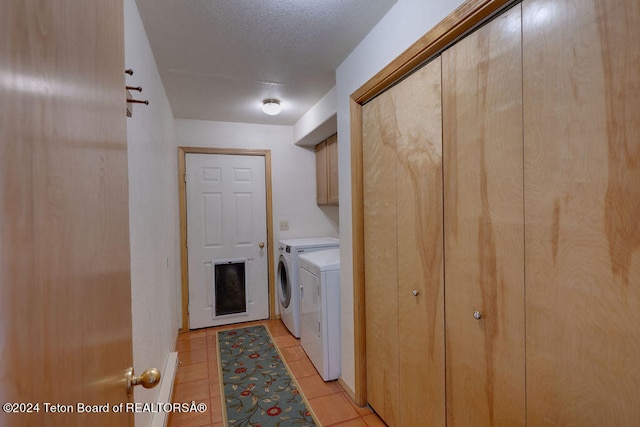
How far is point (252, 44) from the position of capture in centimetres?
190

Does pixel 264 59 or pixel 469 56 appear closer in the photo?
pixel 469 56

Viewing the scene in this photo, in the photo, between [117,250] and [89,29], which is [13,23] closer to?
[89,29]

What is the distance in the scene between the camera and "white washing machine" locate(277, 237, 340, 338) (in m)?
3.11

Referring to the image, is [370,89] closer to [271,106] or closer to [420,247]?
[420,247]

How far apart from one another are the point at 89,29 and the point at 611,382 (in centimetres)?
149

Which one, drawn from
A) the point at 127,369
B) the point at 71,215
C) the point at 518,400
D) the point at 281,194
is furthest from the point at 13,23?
the point at 281,194

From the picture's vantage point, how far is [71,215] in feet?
1.63

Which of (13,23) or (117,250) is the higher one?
(13,23)

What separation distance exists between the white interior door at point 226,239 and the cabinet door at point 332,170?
2.65 ft

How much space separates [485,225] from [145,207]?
1631 millimetres

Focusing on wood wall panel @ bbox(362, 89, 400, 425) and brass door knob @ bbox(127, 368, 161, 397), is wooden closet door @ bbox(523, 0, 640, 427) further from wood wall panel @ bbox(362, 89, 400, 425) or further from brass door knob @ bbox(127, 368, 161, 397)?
brass door knob @ bbox(127, 368, 161, 397)

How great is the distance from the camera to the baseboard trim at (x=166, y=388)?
1.68 metres

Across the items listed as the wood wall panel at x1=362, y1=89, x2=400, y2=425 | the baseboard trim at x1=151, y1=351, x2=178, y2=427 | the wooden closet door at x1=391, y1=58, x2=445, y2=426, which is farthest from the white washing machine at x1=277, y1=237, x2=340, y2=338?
the wooden closet door at x1=391, y1=58, x2=445, y2=426

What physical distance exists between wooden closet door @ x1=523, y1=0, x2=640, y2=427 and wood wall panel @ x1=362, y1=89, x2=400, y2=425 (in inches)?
30.5
